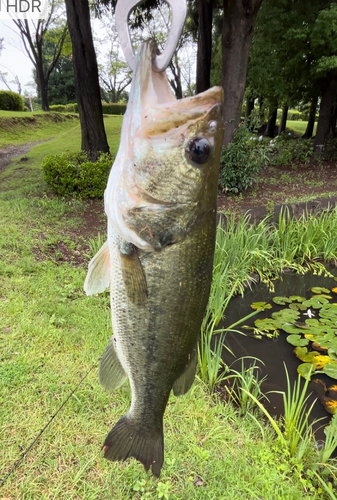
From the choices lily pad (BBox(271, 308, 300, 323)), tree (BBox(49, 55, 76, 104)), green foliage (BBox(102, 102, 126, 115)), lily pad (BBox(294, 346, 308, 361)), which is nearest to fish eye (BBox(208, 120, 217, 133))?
lily pad (BBox(294, 346, 308, 361))

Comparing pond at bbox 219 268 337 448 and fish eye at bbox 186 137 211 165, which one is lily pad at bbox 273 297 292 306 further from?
fish eye at bbox 186 137 211 165

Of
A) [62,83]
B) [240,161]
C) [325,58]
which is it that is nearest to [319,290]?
[240,161]

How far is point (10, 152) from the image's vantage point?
41.7ft

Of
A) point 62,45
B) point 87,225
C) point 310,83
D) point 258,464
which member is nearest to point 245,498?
point 258,464

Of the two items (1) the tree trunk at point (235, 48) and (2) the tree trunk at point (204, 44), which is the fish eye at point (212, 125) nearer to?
(1) the tree trunk at point (235, 48)

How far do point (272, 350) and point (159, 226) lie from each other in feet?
10.5

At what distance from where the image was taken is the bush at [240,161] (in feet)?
24.3

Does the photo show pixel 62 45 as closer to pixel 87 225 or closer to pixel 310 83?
pixel 310 83

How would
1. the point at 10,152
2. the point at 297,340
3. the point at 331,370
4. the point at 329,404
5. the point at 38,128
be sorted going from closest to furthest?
1. the point at 329,404
2. the point at 331,370
3. the point at 297,340
4. the point at 10,152
5. the point at 38,128

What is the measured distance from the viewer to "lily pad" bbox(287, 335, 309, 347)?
12.3 ft

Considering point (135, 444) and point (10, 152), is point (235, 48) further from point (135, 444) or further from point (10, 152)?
point (10, 152)

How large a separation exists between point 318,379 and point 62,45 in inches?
894

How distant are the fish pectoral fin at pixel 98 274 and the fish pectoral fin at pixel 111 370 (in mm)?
230

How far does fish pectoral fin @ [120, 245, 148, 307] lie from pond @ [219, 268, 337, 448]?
7.95 feet
